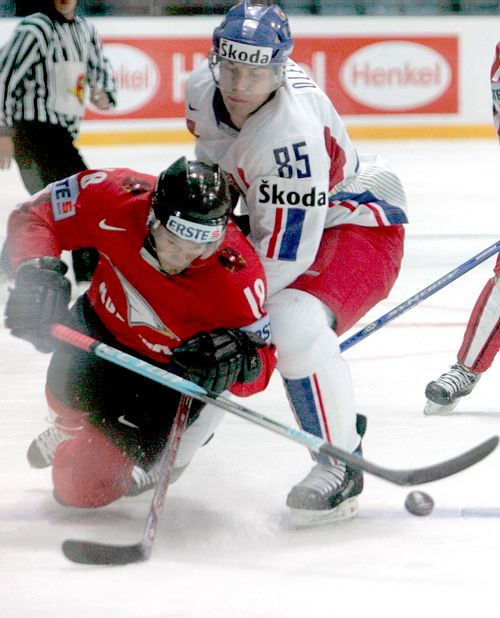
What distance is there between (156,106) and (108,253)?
20.0ft

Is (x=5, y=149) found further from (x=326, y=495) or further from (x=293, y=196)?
(x=326, y=495)

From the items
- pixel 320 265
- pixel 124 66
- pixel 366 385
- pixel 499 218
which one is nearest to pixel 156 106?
pixel 124 66

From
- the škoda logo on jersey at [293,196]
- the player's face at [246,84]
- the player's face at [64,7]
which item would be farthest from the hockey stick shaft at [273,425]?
the player's face at [64,7]

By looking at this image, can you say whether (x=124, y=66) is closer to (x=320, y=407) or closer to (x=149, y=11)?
(x=149, y=11)

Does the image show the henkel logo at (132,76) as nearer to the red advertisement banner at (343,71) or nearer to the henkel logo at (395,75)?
the red advertisement banner at (343,71)

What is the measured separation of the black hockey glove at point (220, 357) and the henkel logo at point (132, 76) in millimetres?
6132

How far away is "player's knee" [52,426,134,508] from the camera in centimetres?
219

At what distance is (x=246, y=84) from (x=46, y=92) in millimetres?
2439

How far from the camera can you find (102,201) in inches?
82.2

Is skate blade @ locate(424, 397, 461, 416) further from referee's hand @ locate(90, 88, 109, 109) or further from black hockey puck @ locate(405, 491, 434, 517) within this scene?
referee's hand @ locate(90, 88, 109, 109)

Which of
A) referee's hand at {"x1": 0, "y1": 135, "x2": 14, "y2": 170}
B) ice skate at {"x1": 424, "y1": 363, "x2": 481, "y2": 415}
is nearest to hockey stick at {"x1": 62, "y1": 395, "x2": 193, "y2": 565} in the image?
ice skate at {"x1": 424, "y1": 363, "x2": 481, "y2": 415}

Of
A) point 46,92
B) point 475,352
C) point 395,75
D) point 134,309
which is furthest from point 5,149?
point 395,75

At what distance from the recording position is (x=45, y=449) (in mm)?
2412

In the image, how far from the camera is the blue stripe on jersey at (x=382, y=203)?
95.7 inches
